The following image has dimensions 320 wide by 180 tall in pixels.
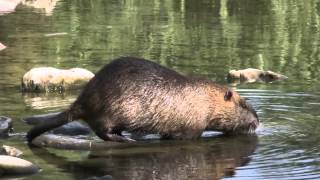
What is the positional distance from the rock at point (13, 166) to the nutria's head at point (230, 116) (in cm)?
239

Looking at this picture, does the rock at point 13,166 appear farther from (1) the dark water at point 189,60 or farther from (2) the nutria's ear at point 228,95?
(2) the nutria's ear at point 228,95

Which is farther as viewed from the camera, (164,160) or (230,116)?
(230,116)

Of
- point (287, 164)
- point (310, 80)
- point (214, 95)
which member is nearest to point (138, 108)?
point (214, 95)

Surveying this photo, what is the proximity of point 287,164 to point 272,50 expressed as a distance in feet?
28.8

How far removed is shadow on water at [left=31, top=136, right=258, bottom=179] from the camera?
7.21 m

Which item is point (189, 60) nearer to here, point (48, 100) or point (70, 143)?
point (48, 100)

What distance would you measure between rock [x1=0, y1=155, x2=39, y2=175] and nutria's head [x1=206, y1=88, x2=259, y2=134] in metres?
2.39

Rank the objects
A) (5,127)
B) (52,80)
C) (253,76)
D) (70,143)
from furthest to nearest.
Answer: (253,76), (52,80), (5,127), (70,143)

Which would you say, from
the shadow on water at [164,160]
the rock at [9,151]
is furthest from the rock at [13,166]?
the rock at [9,151]

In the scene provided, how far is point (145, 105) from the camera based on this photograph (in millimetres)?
8430

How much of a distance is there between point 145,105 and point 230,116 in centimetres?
105

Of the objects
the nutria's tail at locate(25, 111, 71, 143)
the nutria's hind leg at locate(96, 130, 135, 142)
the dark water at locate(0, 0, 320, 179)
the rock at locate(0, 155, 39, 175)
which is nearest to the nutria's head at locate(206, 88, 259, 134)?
the dark water at locate(0, 0, 320, 179)

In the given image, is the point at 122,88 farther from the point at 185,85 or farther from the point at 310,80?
the point at 310,80

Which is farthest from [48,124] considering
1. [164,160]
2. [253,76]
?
[253,76]
